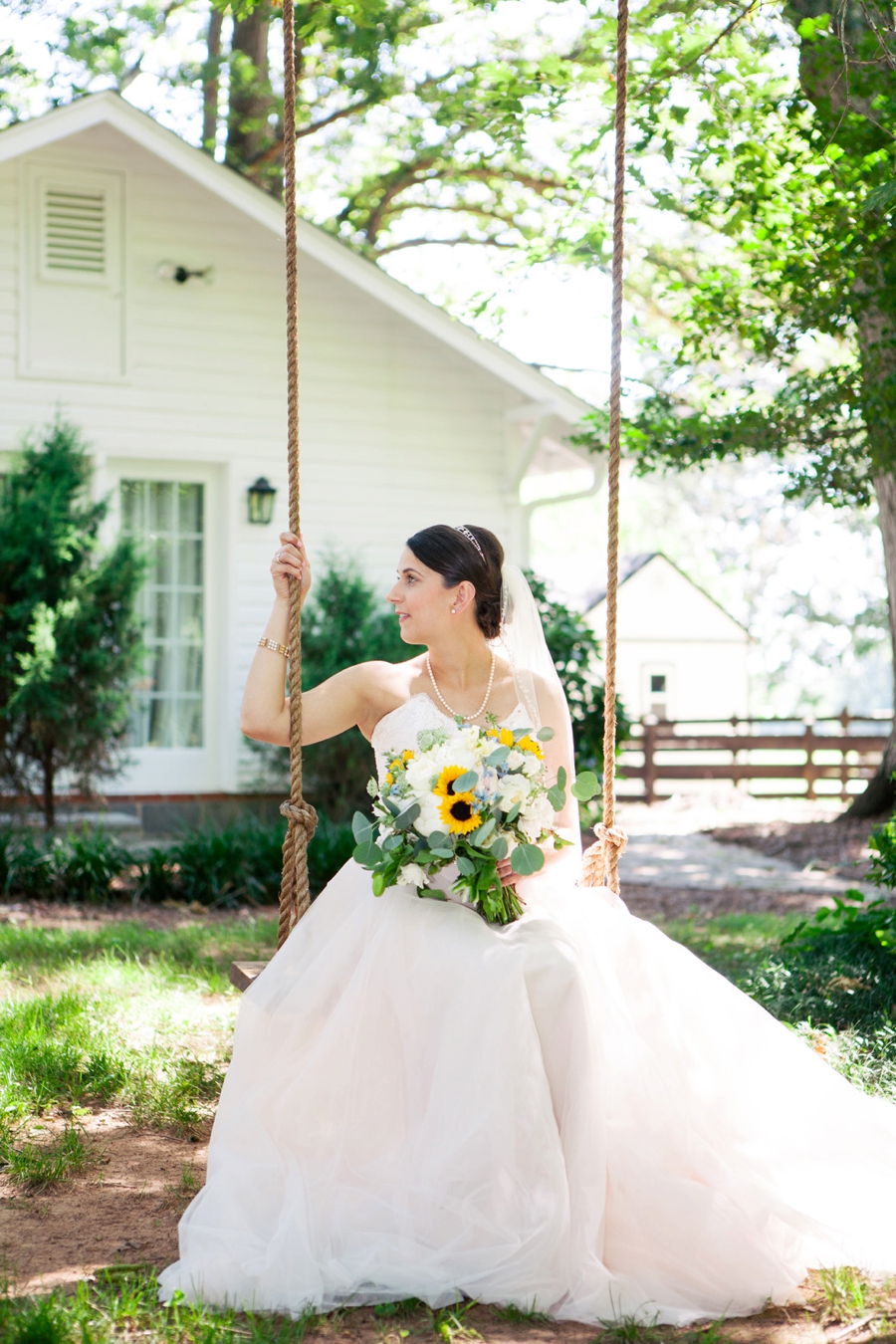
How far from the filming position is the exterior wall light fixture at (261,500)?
9773 millimetres

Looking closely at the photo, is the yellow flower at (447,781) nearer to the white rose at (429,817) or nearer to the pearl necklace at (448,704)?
the white rose at (429,817)

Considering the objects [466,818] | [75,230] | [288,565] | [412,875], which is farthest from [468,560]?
[75,230]

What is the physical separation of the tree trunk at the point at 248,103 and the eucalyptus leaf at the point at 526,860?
36.9 feet

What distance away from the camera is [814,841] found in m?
10.7

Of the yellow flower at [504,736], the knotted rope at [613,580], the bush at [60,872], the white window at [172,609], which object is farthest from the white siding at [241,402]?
the yellow flower at [504,736]

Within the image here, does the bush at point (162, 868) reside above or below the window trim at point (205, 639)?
below

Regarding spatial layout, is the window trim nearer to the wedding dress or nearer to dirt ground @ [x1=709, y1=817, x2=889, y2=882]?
dirt ground @ [x1=709, y1=817, x2=889, y2=882]

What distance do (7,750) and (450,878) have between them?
18.5ft

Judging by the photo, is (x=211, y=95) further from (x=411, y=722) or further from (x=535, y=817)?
(x=535, y=817)

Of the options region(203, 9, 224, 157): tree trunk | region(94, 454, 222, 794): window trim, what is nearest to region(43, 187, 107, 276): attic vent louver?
region(94, 454, 222, 794): window trim

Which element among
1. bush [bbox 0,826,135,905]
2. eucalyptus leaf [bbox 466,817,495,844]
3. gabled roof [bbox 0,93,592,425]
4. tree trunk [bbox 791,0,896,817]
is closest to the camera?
eucalyptus leaf [bbox 466,817,495,844]

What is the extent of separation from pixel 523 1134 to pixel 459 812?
2.40 feet

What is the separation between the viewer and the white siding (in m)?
9.46

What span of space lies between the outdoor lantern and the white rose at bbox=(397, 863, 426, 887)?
703 centimetres
